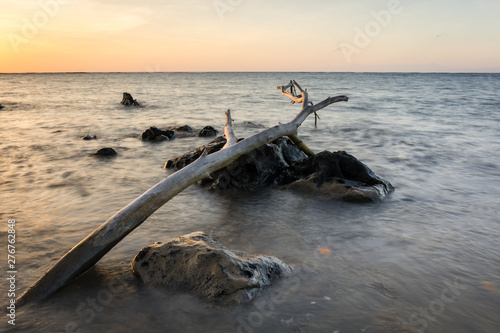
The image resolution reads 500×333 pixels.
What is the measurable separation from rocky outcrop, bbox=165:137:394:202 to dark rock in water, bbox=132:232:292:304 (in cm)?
280

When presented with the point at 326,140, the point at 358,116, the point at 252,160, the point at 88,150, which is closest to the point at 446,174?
the point at 252,160

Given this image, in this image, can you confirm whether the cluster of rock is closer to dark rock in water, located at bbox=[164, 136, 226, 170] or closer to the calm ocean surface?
the calm ocean surface

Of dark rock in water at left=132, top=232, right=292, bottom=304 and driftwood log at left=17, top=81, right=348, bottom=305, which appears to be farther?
driftwood log at left=17, top=81, right=348, bottom=305

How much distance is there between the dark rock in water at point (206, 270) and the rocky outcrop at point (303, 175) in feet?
9.18

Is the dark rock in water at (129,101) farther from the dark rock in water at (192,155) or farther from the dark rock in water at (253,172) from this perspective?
the dark rock in water at (253,172)

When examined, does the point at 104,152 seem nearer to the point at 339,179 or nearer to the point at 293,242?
the point at 339,179

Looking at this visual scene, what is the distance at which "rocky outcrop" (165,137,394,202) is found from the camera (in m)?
6.32

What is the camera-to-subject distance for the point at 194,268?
3424 millimetres

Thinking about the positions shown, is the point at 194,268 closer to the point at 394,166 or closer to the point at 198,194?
the point at 198,194

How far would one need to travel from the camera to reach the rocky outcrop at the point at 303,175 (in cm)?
632

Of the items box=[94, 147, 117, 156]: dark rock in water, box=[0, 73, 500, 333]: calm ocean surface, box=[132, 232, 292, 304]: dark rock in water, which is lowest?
box=[0, 73, 500, 333]: calm ocean surface

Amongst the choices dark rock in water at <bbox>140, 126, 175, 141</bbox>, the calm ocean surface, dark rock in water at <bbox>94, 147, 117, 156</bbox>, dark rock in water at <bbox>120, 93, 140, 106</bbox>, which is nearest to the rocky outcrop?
the calm ocean surface

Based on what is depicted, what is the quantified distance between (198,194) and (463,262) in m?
4.16

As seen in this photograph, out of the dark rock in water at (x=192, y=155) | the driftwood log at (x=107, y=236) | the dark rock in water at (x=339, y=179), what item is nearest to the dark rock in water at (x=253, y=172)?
the dark rock in water at (x=339, y=179)
